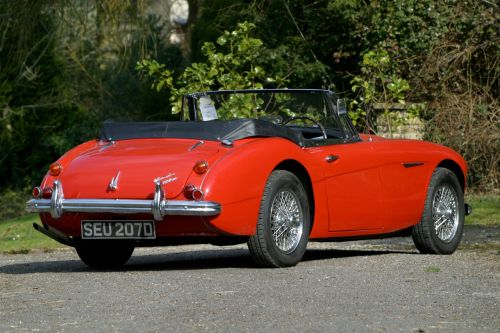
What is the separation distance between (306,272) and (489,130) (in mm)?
10126

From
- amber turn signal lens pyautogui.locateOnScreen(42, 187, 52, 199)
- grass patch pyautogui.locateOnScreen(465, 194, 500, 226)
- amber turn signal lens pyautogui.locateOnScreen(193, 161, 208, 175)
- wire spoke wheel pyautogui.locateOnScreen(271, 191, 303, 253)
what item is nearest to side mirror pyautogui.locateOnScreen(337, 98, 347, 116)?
wire spoke wheel pyautogui.locateOnScreen(271, 191, 303, 253)

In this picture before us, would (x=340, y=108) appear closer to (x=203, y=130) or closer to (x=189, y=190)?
(x=203, y=130)

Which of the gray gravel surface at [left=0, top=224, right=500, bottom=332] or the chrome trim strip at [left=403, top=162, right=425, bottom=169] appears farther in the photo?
the chrome trim strip at [left=403, top=162, right=425, bottom=169]

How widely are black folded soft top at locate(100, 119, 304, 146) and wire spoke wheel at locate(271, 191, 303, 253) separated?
1.72 ft

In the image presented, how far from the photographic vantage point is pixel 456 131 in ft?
60.2

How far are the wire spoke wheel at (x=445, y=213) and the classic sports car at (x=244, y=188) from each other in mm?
31

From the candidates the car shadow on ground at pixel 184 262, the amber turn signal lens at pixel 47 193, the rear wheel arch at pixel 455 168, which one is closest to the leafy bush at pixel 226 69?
the car shadow on ground at pixel 184 262

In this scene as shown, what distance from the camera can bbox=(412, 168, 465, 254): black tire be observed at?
34.0 ft

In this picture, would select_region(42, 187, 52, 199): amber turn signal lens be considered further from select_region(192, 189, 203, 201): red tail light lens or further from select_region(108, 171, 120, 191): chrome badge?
select_region(192, 189, 203, 201): red tail light lens

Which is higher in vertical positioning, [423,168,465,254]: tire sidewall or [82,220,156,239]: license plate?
[82,220,156,239]: license plate

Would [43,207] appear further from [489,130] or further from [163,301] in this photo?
[489,130]

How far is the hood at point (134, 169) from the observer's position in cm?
855

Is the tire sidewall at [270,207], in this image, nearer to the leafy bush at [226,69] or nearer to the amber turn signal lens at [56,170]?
the amber turn signal lens at [56,170]

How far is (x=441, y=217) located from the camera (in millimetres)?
10578
